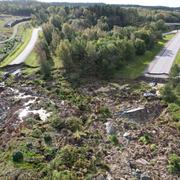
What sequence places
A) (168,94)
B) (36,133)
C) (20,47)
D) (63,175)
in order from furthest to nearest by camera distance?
(20,47) → (168,94) → (36,133) → (63,175)

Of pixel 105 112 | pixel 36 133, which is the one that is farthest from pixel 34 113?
pixel 105 112

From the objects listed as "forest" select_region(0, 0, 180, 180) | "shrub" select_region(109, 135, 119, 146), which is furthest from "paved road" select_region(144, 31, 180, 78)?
"shrub" select_region(109, 135, 119, 146)

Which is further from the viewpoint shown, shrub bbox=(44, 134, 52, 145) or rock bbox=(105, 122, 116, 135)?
rock bbox=(105, 122, 116, 135)

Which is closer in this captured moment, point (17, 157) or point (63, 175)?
point (63, 175)

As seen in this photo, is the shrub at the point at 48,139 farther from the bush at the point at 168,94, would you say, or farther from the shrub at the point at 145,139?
the bush at the point at 168,94

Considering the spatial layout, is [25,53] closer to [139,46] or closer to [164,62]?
[139,46]

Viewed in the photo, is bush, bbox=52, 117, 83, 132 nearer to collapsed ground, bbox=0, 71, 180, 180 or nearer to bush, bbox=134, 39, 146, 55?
collapsed ground, bbox=0, 71, 180, 180

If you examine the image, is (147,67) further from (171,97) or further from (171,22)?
(171,22)
